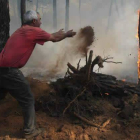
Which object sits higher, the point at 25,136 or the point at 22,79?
the point at 22,79

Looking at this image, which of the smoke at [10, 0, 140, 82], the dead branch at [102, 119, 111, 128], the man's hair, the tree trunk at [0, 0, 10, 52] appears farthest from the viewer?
the smoke at [10, 0, 140, 82]

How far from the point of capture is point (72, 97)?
15.1 ft

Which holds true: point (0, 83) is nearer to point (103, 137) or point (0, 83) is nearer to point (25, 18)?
point (25, 18)

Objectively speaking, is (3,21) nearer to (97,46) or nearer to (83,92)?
(83,92)

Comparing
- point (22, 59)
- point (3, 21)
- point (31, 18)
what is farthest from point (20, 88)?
point (3, 21)

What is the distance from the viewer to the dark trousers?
131 inches

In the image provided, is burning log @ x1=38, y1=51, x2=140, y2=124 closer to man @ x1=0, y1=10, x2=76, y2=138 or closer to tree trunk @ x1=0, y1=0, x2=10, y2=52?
man @ x1=0, y1=10, x2=76, y2=138

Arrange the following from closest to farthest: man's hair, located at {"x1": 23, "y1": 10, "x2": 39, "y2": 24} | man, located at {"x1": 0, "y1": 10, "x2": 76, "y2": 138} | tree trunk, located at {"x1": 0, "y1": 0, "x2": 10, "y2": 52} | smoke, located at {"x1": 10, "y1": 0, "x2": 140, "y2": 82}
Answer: man, located at {"x1": 0, "y1": 10, "x2": 76, "y2": 138} < man's hair, located at {"x1": 23, "y1": 10, "x2": 39, "y2": 24} < tree trunk, located at {"x1": 0, "y1": 0, "x2": 10, "y2": 52} < smoke, located at {"x1": 10, "y1": 0, "x2": 140, "y2": 82}

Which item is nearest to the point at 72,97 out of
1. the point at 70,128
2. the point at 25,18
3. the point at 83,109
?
the point at 83,109

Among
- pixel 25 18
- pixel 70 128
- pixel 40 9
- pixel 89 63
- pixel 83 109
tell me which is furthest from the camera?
pixel 40 9

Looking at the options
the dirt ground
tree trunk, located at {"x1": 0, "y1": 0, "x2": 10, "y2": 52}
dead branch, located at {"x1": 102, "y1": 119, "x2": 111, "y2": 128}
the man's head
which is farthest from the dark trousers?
tree trunk, located at {"x1": 0, "y1": 0, "x2": 10, "y2": 52}

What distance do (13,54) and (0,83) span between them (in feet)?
2.07

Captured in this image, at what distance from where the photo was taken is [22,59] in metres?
3.33

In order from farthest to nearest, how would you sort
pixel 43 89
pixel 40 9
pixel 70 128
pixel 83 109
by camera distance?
pixel 40 9 < pixel 43 89 < pixel 83 109 < pixel 70 128
